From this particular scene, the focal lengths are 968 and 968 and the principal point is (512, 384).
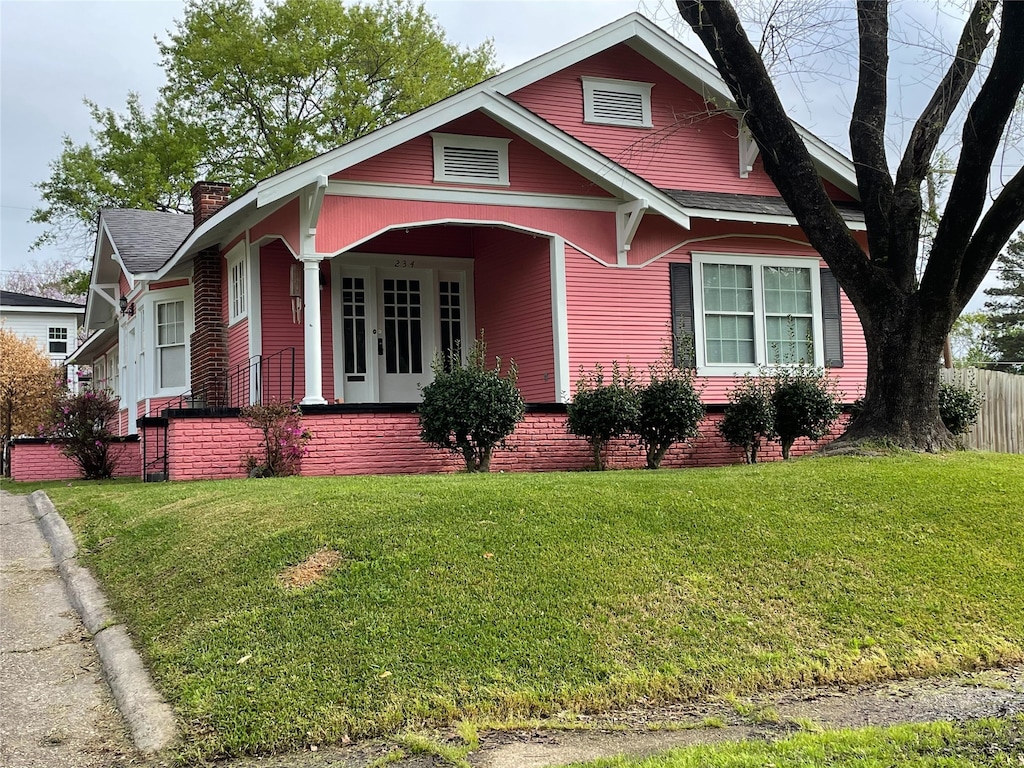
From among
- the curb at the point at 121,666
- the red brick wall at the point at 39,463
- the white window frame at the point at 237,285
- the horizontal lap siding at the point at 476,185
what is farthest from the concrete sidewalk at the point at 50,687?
the red brick wall at the point at 39,463

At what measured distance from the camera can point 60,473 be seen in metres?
18.2

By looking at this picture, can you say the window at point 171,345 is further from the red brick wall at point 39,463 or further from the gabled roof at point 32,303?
the gabled roof at point 32,303

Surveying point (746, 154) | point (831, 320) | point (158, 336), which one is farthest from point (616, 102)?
point (158, 336)

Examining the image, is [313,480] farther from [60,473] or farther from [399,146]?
[60,473]

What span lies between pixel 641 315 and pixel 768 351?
2197mm

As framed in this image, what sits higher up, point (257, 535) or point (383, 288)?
point (383, 288)

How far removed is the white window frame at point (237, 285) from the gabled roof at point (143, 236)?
2162 mm

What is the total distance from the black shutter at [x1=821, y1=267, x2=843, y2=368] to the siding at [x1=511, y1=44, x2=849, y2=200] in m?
1.94

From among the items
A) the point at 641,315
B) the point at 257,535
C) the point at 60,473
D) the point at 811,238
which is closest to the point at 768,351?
the point at 641,315

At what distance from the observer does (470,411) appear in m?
11.2

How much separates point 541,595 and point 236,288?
415 inches

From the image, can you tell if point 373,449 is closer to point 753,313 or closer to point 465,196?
point 465,196

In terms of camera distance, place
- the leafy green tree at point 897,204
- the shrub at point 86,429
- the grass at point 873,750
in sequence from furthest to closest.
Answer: the shrub at point 86,429
the leafy green tree at point 897,204
the grass at point 873,750

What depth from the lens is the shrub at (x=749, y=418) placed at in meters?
12.7
